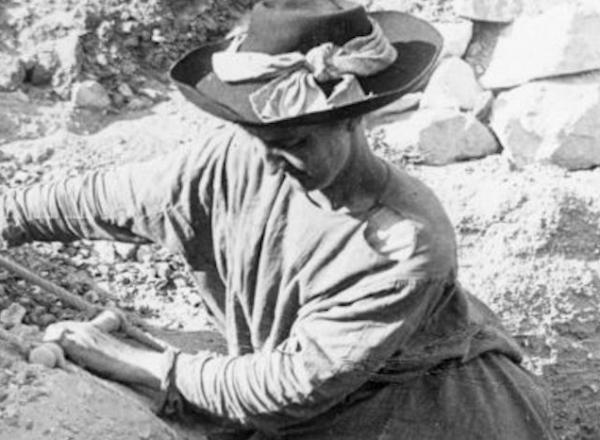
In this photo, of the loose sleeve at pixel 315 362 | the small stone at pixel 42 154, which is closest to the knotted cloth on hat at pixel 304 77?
the loose sleeve at pixel 315 362

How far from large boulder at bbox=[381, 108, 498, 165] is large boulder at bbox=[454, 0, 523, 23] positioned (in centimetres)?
42

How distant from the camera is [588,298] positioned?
4840 mm

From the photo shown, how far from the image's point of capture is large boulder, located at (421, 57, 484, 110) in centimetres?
514

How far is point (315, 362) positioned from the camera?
3059mm

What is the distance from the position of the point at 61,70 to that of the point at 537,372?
6.20 feet

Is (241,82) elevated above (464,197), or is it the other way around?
(241,82)

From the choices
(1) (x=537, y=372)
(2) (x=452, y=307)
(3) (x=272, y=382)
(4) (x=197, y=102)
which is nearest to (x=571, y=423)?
(1) (x=537, y=372)

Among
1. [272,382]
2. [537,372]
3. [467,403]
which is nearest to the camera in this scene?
[272,382]

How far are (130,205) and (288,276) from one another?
42cm

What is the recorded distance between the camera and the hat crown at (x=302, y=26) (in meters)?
2.79

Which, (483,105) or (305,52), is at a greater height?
(305,52)

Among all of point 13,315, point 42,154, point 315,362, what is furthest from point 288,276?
point 42,154

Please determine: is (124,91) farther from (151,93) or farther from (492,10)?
(492,10)

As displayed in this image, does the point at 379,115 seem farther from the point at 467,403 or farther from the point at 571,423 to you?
the point at 467,403
